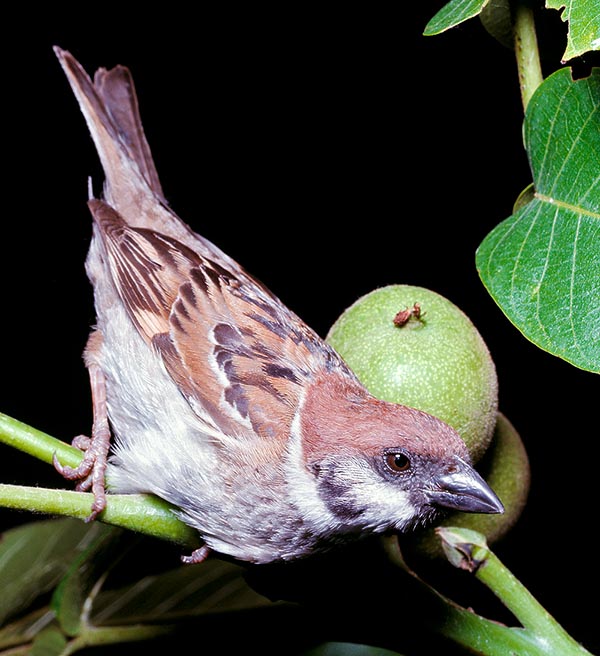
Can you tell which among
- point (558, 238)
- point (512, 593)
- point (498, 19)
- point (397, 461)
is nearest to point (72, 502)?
point (397, 461)

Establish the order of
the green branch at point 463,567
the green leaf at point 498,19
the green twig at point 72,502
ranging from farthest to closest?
the green leaf at point 498,19 → the green branch at point 463,567 → the green twig at point 72,502

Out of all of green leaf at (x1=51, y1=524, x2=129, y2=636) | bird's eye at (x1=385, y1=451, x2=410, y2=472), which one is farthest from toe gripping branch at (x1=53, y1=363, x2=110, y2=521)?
bird's eye at (x1=385, y1=451, x2=410, y2=472)

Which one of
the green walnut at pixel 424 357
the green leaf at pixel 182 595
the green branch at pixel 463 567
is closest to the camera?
the green branch at pixel 463 567

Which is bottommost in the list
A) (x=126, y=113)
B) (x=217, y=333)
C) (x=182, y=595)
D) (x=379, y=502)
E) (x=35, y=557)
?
(x=182, y=595)

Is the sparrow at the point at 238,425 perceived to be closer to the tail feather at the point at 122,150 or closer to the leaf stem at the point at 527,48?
the tail feather at the point at 122,150

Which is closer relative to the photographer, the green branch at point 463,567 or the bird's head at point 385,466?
the green branch at point 463,567

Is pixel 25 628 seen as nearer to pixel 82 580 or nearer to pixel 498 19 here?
pixel 82 580

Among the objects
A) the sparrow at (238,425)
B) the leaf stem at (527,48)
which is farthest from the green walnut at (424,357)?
the leaf stem at (527,48)
